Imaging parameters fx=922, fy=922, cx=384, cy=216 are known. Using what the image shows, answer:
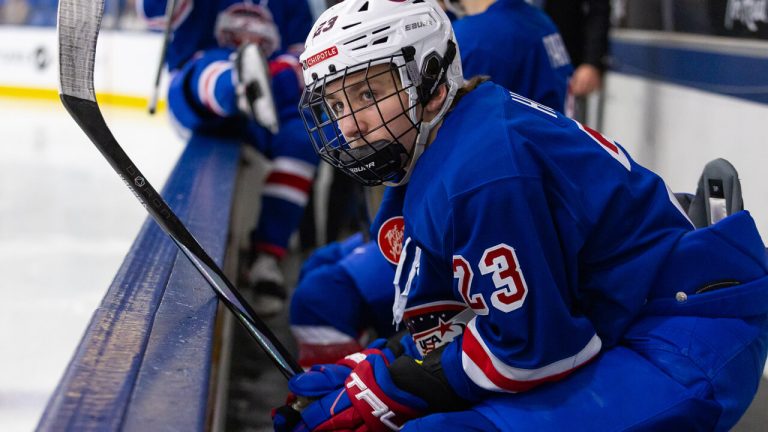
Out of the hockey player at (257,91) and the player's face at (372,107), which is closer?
the player's face at (372,107)

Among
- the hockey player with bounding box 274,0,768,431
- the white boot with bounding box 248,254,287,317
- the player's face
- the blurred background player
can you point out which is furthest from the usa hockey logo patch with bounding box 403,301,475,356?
the blurred background player

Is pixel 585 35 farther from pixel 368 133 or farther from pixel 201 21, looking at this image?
pixel 368 133

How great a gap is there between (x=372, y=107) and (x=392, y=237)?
0.23 meters

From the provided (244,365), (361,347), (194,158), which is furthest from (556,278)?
(194,158)

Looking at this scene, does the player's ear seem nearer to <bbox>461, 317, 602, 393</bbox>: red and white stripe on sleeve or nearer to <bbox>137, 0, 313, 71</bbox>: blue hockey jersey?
<bbox>461, 317, 602, 393</bbox>: red and white stripe on sleeve

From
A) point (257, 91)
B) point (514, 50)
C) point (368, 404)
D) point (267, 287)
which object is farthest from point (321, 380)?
point (257, 91)

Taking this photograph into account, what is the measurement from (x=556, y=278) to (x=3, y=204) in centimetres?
335

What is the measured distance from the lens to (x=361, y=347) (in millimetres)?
1982

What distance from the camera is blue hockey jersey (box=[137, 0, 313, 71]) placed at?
118 inches

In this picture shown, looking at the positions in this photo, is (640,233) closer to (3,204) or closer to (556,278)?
(556,278)

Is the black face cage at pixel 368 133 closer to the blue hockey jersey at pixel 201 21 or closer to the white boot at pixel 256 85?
the white boot at pixel 256 85

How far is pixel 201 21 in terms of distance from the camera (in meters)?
3.06

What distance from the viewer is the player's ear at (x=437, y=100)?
121 cm

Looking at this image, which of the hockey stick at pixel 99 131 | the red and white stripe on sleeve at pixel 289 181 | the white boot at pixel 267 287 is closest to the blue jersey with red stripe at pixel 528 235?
the hockey stick at pixel 99 131
